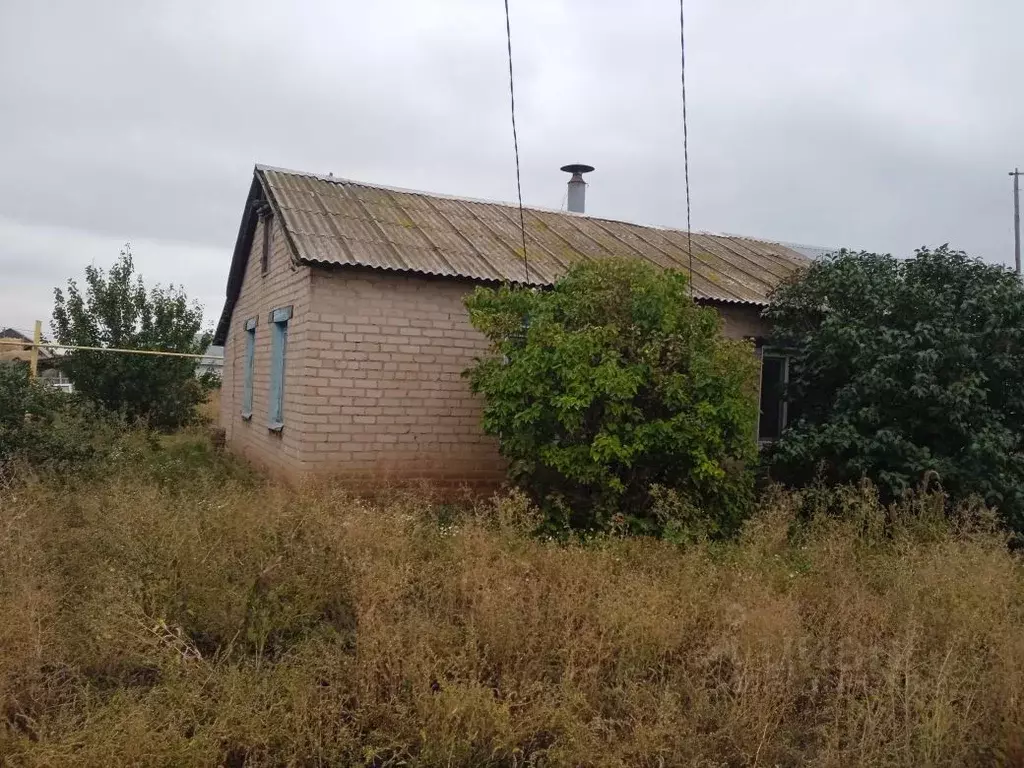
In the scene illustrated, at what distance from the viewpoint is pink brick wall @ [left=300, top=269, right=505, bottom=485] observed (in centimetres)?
814

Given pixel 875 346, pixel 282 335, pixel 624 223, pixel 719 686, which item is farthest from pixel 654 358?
pixel 624 223

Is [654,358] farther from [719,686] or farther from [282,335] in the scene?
[282,335]

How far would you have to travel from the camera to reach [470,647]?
4.00 meters

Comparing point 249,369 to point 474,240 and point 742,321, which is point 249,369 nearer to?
point 474,240

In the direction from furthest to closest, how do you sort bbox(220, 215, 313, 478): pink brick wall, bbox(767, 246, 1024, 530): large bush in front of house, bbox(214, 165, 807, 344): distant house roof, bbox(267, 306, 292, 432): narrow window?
bbox(267, 306, 292, 432): narrow window
bbox(214, 165, 807, 344): distant house roof
bbox(220, 215, 313, 478): pink brick wall
bbox(767, 246, 1024, 530): large bush in front of house

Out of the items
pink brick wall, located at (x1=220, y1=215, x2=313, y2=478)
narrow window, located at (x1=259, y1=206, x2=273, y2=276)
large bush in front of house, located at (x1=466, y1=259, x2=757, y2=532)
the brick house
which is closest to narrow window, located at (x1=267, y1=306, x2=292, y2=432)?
the brick house

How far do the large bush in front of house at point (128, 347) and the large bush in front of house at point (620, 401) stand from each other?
1025cm

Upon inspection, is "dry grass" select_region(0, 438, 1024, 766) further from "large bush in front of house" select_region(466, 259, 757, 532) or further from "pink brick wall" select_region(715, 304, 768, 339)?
"pink brick wall" select_region(715, 304, 768, 339)

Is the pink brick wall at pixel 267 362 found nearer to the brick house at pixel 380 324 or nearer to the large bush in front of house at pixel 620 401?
the brick house at pixel 380 324

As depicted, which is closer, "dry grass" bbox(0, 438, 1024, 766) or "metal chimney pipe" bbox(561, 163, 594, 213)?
"dry grass" bbox(0, 438, 1024, 766)

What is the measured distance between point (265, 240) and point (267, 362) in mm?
1781

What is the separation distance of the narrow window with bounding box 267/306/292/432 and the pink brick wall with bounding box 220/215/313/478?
138 millimetres

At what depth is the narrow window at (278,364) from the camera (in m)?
9.21

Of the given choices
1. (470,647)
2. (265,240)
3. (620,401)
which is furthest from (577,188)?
(470,647)
